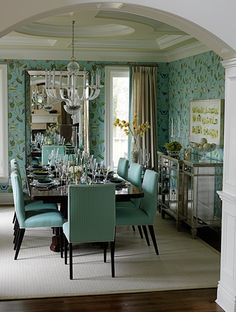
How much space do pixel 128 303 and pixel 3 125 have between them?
489 cm

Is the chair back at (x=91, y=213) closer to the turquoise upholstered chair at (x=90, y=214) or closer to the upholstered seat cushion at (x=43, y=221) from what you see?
the turquoise upholstered chair at (x=90, y=214)

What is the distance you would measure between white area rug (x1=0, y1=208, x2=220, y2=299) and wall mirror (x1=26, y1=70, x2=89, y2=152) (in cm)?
247

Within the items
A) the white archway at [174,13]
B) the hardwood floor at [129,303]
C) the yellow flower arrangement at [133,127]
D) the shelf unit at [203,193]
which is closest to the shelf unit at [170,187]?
the shelf unit at [203,193]

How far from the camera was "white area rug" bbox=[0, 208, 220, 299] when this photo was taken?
4.43 metres

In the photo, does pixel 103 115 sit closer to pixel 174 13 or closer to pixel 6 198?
pixel 6 198

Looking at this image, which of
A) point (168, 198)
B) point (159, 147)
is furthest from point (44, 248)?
point (159, 147)

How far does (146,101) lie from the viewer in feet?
27.2

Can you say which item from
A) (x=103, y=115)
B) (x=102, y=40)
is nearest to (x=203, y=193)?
(x=103, y=115)

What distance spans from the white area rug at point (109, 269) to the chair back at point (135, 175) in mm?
716

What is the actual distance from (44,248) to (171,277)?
1.71 metres

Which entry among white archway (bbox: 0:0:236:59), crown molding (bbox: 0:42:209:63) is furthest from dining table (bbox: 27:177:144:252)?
crown molding (bbox: 0:42:209:63)

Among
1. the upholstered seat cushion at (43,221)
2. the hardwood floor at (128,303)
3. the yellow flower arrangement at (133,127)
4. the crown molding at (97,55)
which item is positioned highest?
the crown molding at (97,55)

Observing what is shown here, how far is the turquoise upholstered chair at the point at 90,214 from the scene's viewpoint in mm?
4555

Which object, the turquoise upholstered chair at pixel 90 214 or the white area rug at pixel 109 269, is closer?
the white area rug at pixel 109 269
